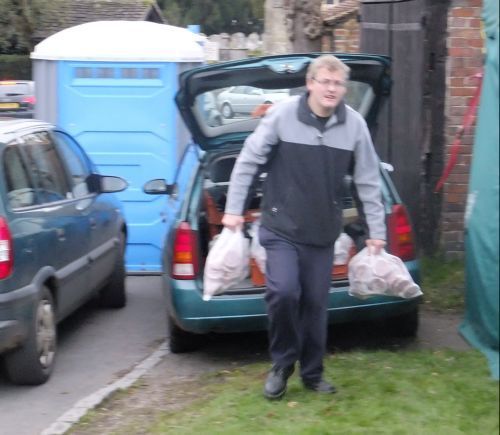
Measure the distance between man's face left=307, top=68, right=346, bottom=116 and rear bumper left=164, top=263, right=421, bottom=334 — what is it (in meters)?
1.71

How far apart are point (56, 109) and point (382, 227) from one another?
18.5 ft

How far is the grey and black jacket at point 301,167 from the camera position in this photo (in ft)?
18.5

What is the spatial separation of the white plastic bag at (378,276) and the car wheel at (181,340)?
192 centimetres

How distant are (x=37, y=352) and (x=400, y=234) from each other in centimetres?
248

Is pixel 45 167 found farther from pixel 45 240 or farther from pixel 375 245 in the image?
pixel 375 245

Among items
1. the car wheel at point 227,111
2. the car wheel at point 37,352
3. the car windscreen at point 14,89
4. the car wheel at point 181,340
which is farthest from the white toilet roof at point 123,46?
the car windscreen at point 14,89

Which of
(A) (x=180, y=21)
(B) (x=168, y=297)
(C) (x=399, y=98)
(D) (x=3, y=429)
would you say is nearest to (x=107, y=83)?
(C) (x=399, y=98)

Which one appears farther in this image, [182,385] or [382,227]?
[182,385]

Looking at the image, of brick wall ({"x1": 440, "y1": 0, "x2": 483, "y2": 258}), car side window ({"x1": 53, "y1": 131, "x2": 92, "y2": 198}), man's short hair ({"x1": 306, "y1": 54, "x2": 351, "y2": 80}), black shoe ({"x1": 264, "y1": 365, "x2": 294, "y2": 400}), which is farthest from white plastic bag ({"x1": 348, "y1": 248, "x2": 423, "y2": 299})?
brick wall ({"x1": 440, "y1": 0, "x2": 483, "y2": 258})

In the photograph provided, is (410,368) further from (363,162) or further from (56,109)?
(56,109)

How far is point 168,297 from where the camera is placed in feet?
23.8

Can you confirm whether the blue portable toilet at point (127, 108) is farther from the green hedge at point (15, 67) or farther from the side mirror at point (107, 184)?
the green hedge at point (15, 67)

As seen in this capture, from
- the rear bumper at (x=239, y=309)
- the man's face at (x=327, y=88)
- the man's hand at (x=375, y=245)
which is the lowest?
the rear bumper at (x=239, y=309)

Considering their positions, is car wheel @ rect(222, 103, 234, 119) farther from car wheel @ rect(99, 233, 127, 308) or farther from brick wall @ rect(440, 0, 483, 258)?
brick wall @ rect(440, 0, 483, 258)
